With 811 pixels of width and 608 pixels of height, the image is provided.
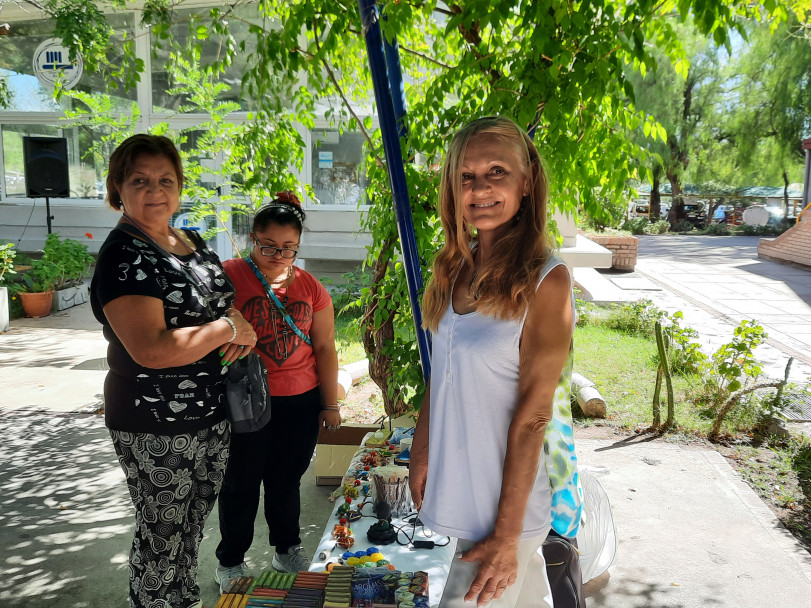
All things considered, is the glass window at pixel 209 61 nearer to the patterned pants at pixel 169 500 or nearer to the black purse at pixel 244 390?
the black purse at pixel 244 390

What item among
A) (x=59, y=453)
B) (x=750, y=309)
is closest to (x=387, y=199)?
(x=59, y=453)

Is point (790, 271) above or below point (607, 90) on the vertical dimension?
below

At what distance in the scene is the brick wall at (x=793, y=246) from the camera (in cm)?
1744

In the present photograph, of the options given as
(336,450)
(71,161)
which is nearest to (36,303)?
(71,161)

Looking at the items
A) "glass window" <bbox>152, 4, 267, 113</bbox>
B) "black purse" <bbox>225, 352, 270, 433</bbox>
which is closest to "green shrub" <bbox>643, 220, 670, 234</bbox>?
"glass window" <bbox>152, 4, 267, 113</bbox>

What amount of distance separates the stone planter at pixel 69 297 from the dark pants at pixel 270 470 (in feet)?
28.4

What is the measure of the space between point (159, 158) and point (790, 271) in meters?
17.7

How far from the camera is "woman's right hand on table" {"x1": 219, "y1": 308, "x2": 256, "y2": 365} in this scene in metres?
2.35

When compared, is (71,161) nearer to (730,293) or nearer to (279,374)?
(279,374)

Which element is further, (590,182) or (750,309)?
(750,309)

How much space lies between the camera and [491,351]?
1546 millimetres

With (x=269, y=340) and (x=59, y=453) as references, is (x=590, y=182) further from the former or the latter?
(x=59, y=453)

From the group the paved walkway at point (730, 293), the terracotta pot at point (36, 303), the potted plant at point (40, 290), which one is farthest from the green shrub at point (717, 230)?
the terracotta pot at point (36, 303)

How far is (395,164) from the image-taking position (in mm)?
2973
